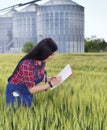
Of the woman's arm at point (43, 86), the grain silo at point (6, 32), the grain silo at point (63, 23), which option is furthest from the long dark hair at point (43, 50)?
the grain silo at point (6, 32)

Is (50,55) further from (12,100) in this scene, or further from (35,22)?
(35,22)

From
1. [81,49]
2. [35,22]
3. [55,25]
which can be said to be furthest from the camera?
[35,22]

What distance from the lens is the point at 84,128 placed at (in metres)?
2.87

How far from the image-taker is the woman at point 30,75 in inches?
129

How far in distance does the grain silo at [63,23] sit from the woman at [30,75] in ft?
246

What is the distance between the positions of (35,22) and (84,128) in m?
90.3

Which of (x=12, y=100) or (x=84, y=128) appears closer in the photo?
(x=84, y=128)

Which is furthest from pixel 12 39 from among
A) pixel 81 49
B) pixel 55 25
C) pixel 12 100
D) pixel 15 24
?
pixel 12 100

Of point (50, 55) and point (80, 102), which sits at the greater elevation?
point (50, 55)

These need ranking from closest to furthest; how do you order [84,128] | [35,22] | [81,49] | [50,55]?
[84,128], [50,55], [81,49], [35,22]

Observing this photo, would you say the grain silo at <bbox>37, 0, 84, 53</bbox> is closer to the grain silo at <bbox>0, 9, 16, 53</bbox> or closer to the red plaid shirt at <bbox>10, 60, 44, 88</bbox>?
the grain silo at <bbox>0, 9, 16, 53</bbox>

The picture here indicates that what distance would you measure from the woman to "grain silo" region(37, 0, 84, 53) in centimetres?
7496

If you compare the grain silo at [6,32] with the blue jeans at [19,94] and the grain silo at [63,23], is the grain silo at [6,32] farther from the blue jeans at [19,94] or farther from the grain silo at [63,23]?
the blue jeans at [19,94]

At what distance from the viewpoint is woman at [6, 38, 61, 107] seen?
3275 mm
